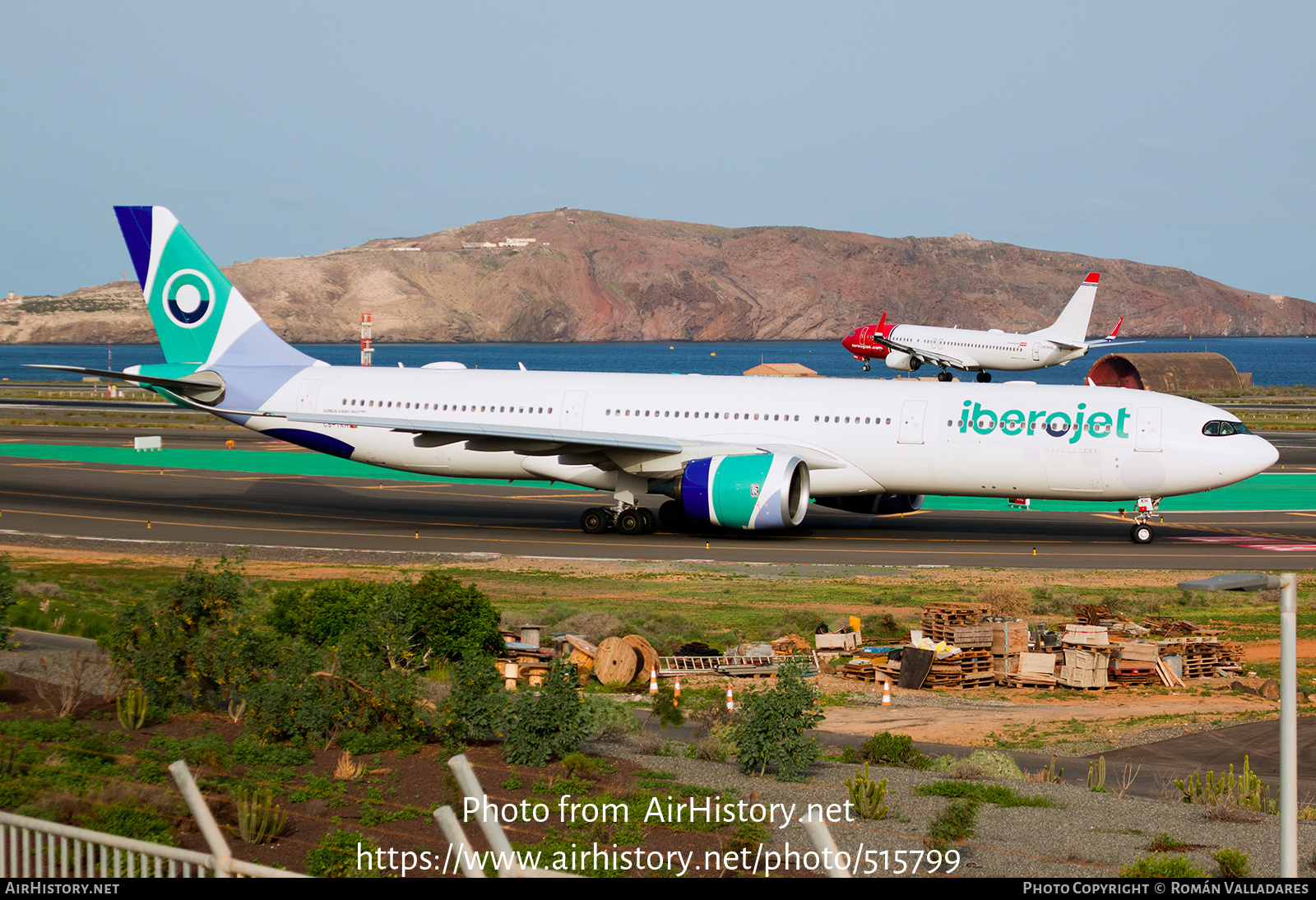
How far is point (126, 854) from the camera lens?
9.41 metres

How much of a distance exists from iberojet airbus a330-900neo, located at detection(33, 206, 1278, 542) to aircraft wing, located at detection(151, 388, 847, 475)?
0.07 metres

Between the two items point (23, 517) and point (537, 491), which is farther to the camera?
point (537, 491)

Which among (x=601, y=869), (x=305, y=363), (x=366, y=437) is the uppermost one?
(x=305, y=363)

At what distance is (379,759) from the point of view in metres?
13.6

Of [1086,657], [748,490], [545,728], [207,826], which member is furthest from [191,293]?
[207,826]

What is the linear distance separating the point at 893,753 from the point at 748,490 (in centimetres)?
1790

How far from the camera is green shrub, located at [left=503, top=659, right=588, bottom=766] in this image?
44.4ft

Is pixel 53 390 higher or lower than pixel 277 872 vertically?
higher

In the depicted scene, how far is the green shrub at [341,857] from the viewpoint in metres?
10.1

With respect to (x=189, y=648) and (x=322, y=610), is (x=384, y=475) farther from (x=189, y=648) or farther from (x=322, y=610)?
(x=189, y=648)

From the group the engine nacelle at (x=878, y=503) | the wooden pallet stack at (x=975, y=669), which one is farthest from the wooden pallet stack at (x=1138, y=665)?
the engine nacelle at (x=878, y=503)

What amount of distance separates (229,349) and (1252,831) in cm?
3479

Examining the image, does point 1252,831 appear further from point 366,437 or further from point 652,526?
point 366,437
